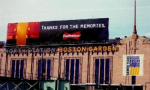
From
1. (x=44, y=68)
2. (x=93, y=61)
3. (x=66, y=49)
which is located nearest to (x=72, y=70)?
(x=66, y=49)

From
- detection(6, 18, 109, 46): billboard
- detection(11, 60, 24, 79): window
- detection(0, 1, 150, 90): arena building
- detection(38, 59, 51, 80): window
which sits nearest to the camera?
detection(0, 1, 150, 90): arena building

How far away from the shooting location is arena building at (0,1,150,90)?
235 feet

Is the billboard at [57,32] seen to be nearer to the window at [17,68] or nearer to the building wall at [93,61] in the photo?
the building wall at [93,61]

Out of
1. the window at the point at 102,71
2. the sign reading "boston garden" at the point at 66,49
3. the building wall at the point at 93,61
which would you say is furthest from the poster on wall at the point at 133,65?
the window at the point at 102,71

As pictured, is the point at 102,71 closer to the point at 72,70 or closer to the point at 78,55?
the point at 78,55

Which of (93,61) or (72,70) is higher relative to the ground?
(93,61)

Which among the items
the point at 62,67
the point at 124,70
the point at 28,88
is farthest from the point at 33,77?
the point at 28,88

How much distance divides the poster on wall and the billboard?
6580mm

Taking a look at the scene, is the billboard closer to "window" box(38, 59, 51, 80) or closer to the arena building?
the arena building

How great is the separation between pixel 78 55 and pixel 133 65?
1296 cm

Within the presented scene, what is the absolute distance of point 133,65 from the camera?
71.8m

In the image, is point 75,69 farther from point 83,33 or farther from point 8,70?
point 8,70

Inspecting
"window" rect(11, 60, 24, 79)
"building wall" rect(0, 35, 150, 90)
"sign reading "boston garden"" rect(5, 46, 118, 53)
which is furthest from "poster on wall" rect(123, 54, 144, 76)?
"window" rect(11, 60, 24, 79)

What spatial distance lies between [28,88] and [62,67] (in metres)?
37.9
